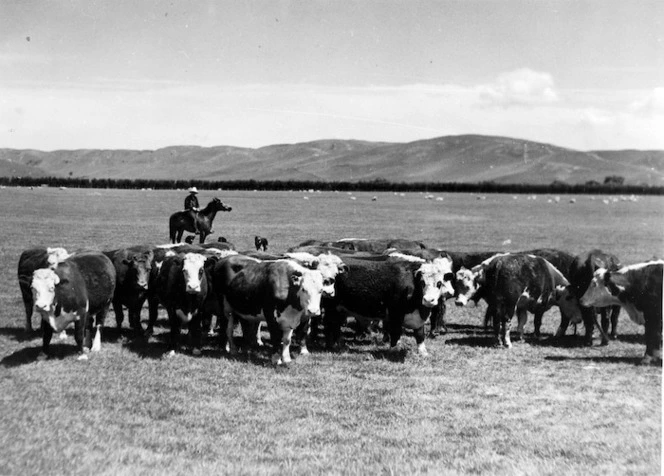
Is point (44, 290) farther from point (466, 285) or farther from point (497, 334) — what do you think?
point (497, 334)

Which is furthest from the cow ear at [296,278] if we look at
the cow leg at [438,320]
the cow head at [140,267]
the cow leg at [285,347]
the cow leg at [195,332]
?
the cow leg at [438,320]

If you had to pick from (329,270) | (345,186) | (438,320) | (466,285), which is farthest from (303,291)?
(345,186)

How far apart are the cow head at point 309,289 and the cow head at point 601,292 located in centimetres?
457

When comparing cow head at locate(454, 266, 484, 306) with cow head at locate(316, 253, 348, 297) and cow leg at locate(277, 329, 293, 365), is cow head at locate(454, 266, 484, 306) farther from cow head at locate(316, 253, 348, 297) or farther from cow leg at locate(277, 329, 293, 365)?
cow leg at locate(277, 329, 293, 365)

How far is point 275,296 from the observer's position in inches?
418

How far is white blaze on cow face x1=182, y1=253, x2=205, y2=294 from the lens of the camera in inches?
427

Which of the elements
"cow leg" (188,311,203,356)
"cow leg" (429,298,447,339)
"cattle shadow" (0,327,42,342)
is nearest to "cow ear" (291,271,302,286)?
"cow leg" (188,311,203,356)

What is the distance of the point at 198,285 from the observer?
10.9 m

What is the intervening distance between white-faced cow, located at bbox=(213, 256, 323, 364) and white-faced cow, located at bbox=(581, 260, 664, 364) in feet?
15.5

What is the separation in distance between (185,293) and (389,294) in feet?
11.4

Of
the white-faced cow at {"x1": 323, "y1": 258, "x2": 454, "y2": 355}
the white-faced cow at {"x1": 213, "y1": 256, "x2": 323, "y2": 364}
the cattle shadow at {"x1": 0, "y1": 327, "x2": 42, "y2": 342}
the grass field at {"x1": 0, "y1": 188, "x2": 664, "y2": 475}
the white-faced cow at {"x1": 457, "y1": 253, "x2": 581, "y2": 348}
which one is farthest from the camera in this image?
the white-faced cow at {"x1": 457, "y1": 253, "x2": 581, "y2": 348}

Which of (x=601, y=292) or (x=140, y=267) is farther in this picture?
(x=140, y=267)

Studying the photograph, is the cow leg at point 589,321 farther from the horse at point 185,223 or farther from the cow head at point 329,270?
the horse at point 185,223

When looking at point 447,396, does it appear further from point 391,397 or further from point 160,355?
point 160,355
